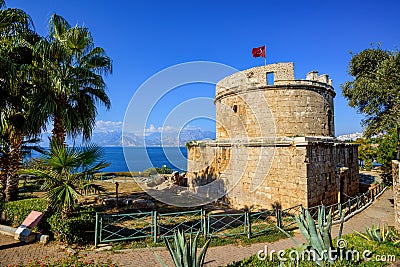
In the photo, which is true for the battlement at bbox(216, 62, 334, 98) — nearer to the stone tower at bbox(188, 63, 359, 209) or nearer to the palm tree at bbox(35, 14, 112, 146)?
the stone tower at bbox(188, 63, 359, 209)

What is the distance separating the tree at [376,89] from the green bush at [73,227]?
14305 millimetres

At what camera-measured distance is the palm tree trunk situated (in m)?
10.2

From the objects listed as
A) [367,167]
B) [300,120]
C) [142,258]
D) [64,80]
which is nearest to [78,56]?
[64,80]

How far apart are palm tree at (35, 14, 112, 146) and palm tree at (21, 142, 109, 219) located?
191 centimetres

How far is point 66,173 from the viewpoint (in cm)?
731

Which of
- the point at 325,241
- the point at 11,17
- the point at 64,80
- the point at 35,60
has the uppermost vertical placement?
the point at 11,17

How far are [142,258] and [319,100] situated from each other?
41.0ft

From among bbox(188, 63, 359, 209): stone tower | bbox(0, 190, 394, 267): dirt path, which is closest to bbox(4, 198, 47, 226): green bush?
bbox(0, 190, 394, 267): dirt path

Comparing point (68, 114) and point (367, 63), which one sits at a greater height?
point (367, 63)

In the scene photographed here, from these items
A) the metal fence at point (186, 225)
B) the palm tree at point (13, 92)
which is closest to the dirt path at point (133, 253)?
the metal fence at point (186, 225)

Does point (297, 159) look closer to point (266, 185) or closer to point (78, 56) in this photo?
point (266, 185)

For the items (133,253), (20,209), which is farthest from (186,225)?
(20,209)

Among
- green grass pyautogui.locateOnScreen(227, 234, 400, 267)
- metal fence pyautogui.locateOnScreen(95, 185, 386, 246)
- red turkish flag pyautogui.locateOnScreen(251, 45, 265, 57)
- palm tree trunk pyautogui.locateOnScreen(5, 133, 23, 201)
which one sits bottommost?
metal fence pyautogui.locateOnScreen(95, 185, 386, 246)

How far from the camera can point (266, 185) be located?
11766 mm
